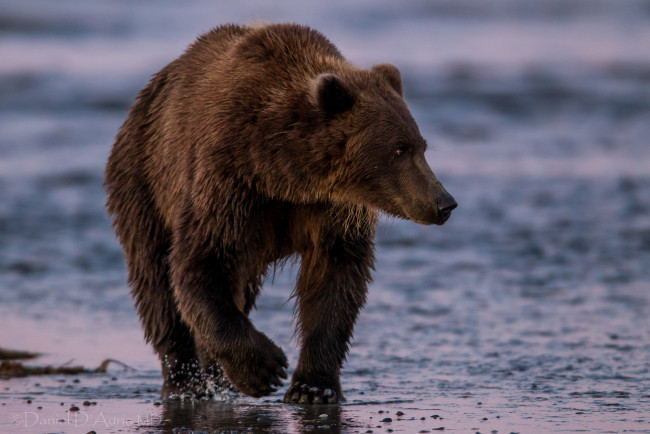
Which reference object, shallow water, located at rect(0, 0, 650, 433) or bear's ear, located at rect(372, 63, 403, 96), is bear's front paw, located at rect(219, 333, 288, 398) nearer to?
shallow water, located at rect(0, 0, 650, 433)

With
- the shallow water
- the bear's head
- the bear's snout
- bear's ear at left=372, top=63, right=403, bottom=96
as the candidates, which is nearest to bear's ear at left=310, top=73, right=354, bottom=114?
the bear's head

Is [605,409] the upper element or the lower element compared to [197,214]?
lower

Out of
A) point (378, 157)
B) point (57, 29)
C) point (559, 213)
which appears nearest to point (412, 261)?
point (559, 213)

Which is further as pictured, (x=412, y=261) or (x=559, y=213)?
(x=559, y=213)

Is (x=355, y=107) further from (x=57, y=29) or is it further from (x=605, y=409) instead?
(x=57, y=29)

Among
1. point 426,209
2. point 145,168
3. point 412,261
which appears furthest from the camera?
point 412,261

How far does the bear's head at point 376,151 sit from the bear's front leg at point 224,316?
2.65 ft

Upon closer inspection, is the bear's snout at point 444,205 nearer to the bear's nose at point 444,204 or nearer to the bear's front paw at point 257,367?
the bear's nose at point 444,204

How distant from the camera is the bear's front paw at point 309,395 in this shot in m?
6.02

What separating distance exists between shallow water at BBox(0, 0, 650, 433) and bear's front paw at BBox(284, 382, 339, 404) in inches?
5.3

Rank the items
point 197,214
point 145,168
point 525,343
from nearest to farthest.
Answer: point 197,214 → point 145,168 → point 525,343

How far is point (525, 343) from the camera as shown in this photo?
24.7ft

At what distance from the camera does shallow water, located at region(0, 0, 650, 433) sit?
5.94 meters

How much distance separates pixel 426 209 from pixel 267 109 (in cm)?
103
